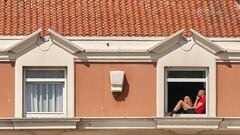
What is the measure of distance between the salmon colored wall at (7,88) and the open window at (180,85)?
13.5 ft

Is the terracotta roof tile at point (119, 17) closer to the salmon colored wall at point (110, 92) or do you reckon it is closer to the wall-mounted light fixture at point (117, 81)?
the salmon colored wall at point (110, 92)

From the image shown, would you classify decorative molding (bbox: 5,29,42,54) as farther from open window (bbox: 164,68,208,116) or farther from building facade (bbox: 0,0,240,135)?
open window (bbox: 164,68,208,116)

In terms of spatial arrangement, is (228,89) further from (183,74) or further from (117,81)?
(117,81)

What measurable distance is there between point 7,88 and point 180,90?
4.62 meters

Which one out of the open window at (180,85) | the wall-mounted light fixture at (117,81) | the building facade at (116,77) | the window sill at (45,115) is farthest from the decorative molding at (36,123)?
the open window at (180,85)

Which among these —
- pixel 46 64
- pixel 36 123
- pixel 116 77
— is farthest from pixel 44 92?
pixel 116 77

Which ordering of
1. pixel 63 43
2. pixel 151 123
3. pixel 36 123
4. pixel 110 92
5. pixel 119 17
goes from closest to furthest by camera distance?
pixel 36 123
pixel 151 123
pixel 63 43
pixel 110 92
pixel 119 17

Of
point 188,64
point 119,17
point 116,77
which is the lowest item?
point 116,77

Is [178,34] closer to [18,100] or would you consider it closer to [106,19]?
[106,19]

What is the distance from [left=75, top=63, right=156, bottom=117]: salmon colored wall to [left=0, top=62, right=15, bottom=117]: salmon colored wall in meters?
1.73

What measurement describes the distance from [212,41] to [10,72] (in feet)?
18.0

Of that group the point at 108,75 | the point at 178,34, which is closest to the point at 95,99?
the point at 108,75

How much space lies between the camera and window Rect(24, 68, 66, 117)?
31.5m

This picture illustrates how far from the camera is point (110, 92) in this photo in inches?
1243
